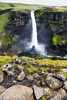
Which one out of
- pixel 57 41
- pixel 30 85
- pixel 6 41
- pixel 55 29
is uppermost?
pixel 30 85

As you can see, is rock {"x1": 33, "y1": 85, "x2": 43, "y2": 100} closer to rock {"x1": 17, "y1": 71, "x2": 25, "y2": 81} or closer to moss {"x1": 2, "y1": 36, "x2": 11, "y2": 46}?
rock {"x1": 17, "y1": 71, "x2": 25, "y2": 81}

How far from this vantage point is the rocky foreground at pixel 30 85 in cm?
796

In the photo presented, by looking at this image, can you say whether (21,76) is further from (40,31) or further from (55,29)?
(40,31)

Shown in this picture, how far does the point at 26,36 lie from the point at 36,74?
52.8 m

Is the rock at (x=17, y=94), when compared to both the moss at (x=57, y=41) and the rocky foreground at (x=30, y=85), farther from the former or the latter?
the moss at (x=57, y=41)

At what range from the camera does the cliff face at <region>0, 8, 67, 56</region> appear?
55.8 metres

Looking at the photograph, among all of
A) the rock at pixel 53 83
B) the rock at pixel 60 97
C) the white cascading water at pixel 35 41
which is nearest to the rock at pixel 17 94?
the rock at pixel 60 97

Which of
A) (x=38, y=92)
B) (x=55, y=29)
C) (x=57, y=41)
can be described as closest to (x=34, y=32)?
(x=55, y=29)

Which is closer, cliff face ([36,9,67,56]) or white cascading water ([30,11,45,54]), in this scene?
cliff face ([36,9,67,56])

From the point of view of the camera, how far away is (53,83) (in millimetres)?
9602

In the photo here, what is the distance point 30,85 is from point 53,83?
6.50 feet

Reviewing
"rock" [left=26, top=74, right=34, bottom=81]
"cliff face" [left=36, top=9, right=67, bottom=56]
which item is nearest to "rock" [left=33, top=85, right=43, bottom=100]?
"rock" [left=26, top=74, right=34, bottom=81]

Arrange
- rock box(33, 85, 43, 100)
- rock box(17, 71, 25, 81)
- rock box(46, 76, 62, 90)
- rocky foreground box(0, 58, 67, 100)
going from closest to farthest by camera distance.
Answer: rocky foreground box(0, 58, 67, 100), rock box(33, 85, 43, 100), rock box(46, 76, 62, 90), rock box(17, 71, 25, 81)

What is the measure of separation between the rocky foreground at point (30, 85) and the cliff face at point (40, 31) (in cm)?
4319
